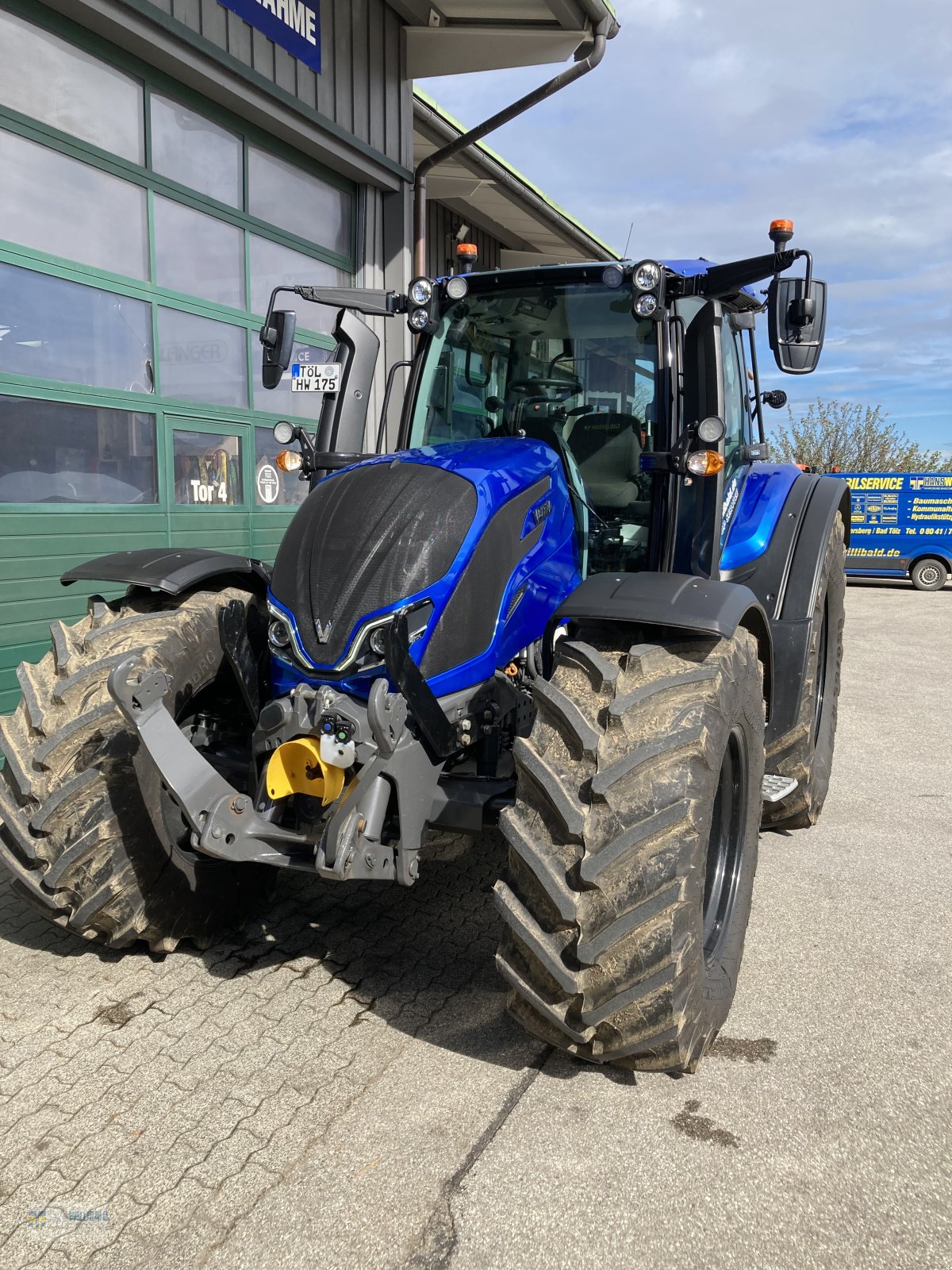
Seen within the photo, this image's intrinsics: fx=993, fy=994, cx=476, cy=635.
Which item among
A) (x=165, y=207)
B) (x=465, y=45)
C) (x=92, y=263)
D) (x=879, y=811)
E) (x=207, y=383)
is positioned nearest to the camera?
(x=879, y=811)

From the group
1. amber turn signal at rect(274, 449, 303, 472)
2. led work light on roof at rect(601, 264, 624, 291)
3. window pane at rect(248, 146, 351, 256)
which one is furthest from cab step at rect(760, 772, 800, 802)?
window pane at rect(248, 146, 351, 256)

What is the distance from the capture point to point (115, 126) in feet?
19.4

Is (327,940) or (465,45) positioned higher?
(465,45)

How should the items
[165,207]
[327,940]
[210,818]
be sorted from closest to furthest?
[210,818]
[327,940]
[165,207]

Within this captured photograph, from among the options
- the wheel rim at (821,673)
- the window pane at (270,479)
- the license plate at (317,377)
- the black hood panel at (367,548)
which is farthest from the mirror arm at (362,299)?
the window pane at (270,479)

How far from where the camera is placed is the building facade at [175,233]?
5383mm

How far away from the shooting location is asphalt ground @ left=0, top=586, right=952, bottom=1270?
2.05 meters

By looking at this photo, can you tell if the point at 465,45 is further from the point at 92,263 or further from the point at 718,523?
the point at 718,523

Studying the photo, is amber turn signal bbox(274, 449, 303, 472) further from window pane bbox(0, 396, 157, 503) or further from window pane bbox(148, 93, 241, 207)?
window pane bbox(148, 93, 241, 207)

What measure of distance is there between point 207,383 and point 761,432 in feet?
12.4

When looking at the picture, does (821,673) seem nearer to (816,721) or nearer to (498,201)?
(816,721)

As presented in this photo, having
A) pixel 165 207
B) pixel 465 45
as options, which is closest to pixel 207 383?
pixel 165 207

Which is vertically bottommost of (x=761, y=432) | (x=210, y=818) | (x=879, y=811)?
(x=879, y=811)

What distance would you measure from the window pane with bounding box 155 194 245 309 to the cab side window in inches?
149
